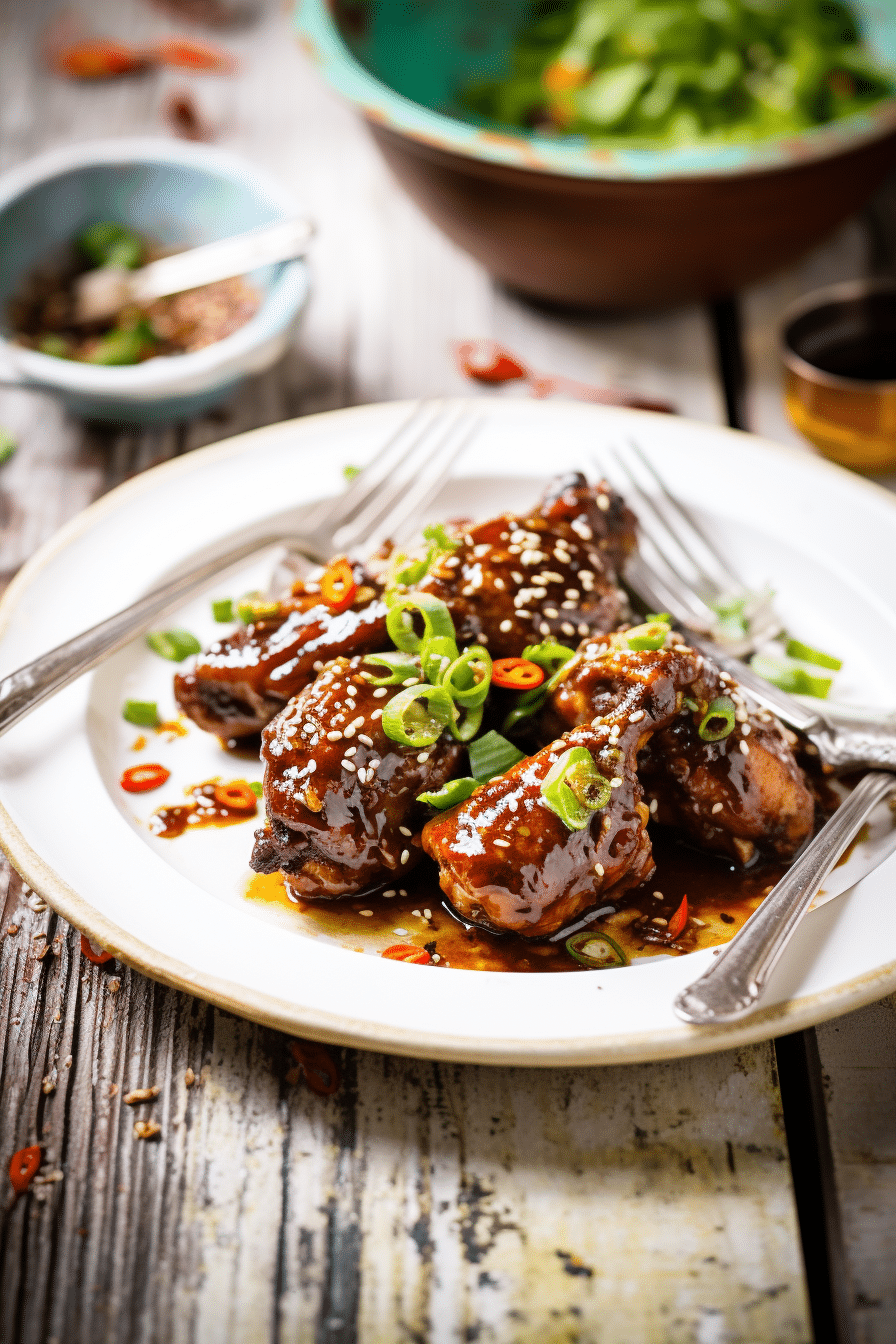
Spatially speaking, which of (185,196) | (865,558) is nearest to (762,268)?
(865,558)

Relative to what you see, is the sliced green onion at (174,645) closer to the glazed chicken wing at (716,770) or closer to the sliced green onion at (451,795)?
the sliced green onion at (451,795)

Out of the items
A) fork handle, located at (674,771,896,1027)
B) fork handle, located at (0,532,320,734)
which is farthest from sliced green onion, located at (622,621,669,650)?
fork handle, located at (0,532,320,734)

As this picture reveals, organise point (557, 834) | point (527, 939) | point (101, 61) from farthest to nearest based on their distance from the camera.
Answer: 1. point (101, 61)
2. point (527, 939)
3. point (557, 834)

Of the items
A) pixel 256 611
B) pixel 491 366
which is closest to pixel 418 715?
pixel 256 611

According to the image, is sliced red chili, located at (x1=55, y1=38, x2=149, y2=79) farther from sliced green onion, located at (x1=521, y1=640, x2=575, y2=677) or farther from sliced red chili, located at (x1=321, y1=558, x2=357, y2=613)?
sliced green onion, located at (x1=521, y1=640, x2=575, y2=677)

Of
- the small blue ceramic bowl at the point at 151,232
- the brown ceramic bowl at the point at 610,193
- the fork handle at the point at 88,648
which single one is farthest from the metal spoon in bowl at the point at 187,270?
the fork handle at the point at 88,648

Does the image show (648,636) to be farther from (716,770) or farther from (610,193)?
(610,193)
